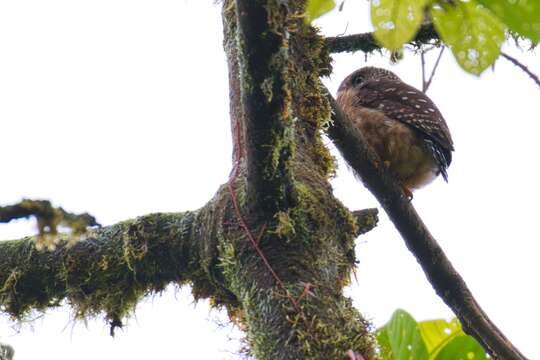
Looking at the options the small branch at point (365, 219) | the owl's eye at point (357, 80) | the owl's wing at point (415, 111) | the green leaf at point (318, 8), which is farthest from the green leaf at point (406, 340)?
the owl's eye at point (357, 80)

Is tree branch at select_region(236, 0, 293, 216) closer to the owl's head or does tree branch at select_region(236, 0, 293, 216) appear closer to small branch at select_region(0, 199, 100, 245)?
small branch at select_region(0, 199, 100, 245)

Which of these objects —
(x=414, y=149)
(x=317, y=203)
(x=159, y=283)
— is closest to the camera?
(x=317, y=203)

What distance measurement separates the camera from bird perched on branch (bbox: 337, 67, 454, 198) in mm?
4066

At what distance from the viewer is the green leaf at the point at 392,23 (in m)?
0.78

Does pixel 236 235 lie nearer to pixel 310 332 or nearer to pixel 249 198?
pixel 249 198

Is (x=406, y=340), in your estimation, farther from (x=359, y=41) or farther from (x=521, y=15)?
(x=359, y=41)

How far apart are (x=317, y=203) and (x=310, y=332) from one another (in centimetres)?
46

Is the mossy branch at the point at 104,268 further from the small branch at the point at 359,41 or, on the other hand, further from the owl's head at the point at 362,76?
the owl's head at the point at 362,76

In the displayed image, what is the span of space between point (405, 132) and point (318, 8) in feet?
11.0

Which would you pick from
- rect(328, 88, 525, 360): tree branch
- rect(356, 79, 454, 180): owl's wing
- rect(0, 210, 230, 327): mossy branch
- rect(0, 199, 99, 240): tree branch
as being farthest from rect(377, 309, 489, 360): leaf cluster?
rect(356, 79, 454, 180): owl's wing

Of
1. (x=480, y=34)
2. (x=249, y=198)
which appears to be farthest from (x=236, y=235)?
(x=480, y=34)

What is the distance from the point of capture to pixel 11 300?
268cm

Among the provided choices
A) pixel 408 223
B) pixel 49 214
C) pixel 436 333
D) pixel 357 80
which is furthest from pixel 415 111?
pixel 49 214

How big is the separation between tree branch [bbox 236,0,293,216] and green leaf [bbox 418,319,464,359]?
1.84ft
